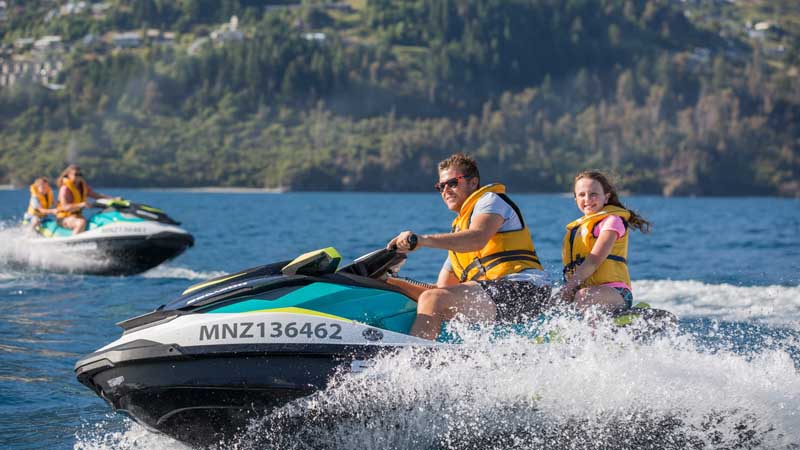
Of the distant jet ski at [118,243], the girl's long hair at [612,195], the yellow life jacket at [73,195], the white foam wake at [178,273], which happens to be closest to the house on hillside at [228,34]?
the white foam wake at [178,273]

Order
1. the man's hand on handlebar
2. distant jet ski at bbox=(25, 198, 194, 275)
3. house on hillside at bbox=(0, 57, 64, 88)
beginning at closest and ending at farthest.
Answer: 1. the man's hand on handlebar
2. distant jet ski at bbox=(25, 198, 194, 275)
3. house on hillside at bbox=(0, 57, 64, 88)

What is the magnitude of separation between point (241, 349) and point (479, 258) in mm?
1490

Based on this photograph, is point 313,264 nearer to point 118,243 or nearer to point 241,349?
point 241,349

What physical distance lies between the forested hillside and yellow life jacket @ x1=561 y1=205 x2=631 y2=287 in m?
116

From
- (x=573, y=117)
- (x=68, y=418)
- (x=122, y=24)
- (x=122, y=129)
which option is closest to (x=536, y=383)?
(x=68, y=418)

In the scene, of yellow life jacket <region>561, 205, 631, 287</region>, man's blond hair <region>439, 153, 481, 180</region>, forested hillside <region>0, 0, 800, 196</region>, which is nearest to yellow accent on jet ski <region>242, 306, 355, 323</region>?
man's blond hair <region>439, 153, 481, 180</region>

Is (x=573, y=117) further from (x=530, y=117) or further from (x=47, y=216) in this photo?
(x=47, y=216)

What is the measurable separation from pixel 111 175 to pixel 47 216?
4147 inches

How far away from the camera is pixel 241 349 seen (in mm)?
5602

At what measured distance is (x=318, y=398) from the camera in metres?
5.63

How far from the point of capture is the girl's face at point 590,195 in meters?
6.44

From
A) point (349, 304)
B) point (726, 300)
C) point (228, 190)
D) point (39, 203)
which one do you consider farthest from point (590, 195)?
point (228, 190)

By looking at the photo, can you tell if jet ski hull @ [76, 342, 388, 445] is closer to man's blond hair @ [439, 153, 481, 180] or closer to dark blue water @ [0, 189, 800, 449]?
dark blue water @ [0, 189, 800, 449]

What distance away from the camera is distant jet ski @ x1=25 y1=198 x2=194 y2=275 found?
50.9ft
